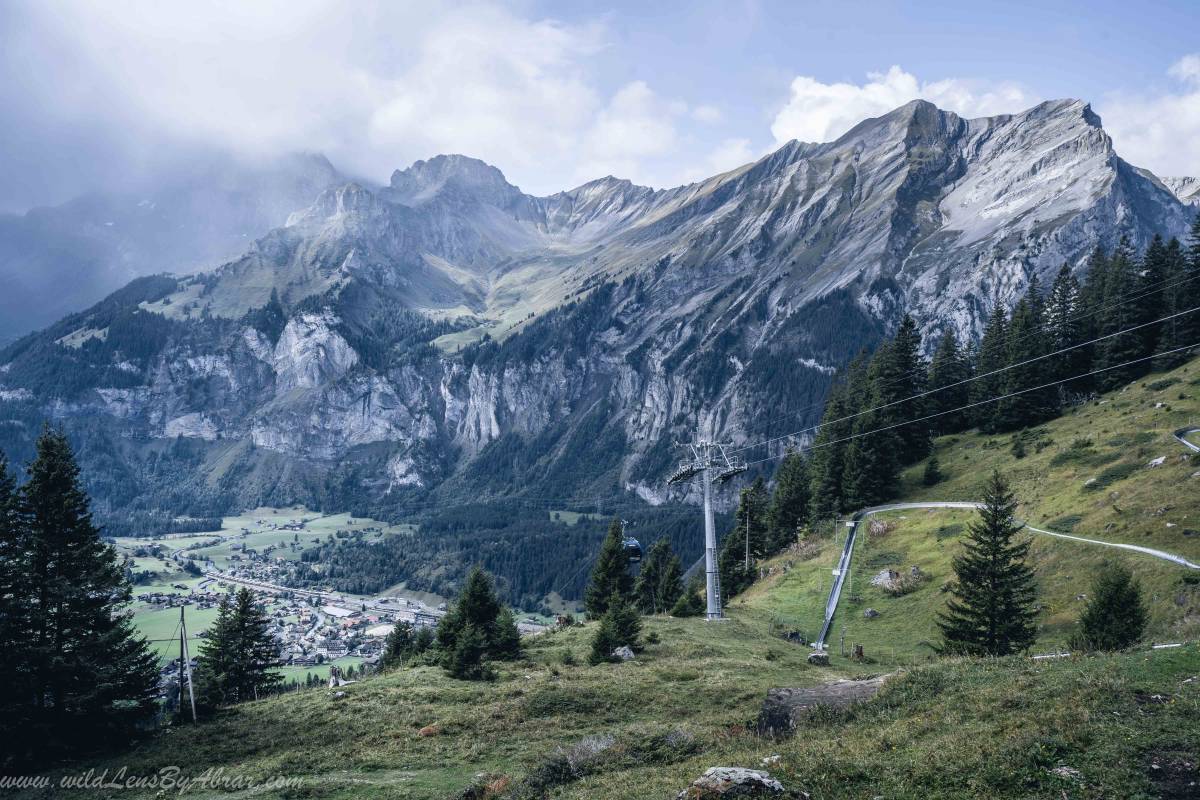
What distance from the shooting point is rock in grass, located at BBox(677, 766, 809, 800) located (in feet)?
51.2

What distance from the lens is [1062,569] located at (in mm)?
50875

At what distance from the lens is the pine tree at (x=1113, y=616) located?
32.4m

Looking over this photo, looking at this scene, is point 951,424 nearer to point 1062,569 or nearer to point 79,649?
point 1062,569

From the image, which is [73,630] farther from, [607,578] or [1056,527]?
[1056,527]

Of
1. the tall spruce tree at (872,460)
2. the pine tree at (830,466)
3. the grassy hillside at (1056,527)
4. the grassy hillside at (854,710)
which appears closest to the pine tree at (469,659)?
the grassy hillside at (854,710)

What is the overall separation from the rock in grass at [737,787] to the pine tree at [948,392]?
89.7 meters

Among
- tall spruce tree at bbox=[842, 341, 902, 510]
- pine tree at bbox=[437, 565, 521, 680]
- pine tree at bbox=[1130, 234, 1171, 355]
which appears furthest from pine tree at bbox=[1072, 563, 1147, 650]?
pine tree at bbox=[1130, 234, 1171, 355]

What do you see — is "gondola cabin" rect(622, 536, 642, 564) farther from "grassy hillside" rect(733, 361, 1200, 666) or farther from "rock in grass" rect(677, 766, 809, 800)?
"rock in grass" rect(677, 766, 809, 800)

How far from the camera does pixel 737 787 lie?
15781mm

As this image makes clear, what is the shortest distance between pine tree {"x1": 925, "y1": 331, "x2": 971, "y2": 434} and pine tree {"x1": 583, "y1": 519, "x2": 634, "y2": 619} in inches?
2188

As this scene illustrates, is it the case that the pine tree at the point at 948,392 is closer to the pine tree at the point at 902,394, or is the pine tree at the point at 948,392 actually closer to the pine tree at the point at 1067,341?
the pine tree at the point at 902,394

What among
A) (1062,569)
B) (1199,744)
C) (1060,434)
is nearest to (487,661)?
(1199,744)

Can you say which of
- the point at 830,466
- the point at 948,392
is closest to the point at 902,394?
the point at 948,392

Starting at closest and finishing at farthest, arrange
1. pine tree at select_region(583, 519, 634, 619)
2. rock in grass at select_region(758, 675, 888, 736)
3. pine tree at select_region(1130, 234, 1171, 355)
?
rock in grass at select_region(758, 675, 888, 736) → pine tree at select_region(583, 519, 634, 619) → pine tree at select_region(1130, 234, 1171, 355)
